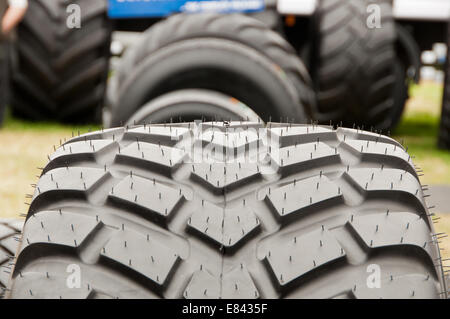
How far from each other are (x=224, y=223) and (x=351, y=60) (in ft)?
11.3

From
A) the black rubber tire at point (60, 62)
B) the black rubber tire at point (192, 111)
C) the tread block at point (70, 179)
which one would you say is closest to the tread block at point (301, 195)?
the tread block at point (70, 179)

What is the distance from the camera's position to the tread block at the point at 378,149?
918 mm

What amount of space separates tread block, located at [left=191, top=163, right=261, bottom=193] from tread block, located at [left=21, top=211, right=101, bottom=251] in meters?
0.14

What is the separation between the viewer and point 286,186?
2.77 feet

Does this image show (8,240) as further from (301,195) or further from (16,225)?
(301,195)

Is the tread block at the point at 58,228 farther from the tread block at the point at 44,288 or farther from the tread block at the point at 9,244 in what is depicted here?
the tread block at the point at 9,244

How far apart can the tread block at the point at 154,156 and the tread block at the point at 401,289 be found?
0.28 metres

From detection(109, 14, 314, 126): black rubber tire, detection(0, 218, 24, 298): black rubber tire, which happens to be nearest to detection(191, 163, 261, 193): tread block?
detection(0, 218, 24, 298): black rubber tire

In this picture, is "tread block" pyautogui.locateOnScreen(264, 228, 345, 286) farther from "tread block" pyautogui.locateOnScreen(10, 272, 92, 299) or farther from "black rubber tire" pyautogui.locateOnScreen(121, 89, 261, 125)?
"black rubber tire" pyautogui.locateOnScreen(121, 89, 261, 125)

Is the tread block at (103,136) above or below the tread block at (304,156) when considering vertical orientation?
above

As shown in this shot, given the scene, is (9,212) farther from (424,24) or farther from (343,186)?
(424,24)

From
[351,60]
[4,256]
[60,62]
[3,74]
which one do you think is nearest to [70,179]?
[4,256]
